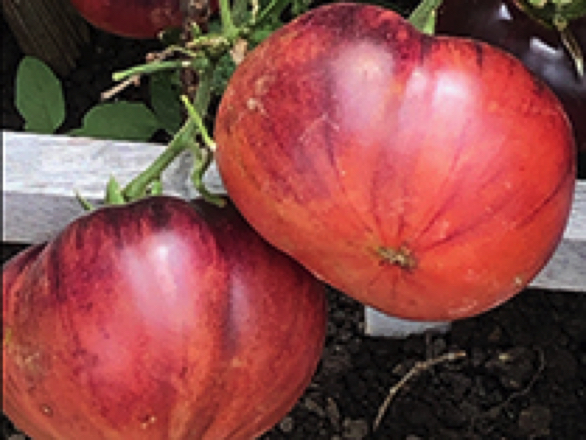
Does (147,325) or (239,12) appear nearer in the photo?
(147,325)

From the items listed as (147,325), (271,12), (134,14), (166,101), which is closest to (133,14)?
(134,14)

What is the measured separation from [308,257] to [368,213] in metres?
0.06

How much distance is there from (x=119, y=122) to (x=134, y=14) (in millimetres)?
108

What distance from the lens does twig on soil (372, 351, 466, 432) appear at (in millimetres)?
1108

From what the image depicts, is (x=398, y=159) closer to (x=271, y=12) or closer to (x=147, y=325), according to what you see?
(x=147, y=325)

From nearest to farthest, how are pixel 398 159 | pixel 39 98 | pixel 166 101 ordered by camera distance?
pixel 398 159 → pixel 39 98 → pixel 166 101

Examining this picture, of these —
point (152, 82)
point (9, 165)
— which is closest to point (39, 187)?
point (9, 165)

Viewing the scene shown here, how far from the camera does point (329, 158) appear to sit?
21.3 inches

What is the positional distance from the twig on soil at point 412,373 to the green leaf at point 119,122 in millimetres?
392

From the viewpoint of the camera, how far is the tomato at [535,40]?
77 cm

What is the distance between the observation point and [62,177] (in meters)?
0.68

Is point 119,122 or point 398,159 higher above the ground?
point 398,159

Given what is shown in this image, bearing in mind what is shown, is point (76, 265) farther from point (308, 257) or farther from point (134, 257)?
point (308, 257)

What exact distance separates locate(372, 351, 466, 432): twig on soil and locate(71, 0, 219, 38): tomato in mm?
451
